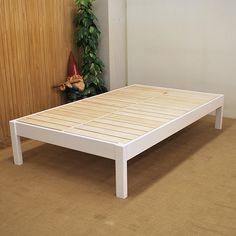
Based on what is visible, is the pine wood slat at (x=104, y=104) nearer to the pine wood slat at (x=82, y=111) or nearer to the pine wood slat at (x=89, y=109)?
the pine wood slat at (x=89, y=109)

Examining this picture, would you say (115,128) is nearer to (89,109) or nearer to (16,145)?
(89,109)

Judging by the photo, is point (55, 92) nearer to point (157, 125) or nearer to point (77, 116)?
point (77, 116)

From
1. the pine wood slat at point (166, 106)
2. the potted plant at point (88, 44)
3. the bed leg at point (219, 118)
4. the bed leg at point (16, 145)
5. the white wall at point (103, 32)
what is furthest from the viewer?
the white wall at point (103, 32)

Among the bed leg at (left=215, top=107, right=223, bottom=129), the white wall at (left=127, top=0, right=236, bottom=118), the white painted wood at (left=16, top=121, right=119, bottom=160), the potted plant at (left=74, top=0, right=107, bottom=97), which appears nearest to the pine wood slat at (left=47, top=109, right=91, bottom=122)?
the white painted wood at (left=16, top=121, right=119, bottom=160)

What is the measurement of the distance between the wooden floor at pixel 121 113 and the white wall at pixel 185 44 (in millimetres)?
588

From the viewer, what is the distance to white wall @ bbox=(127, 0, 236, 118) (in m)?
4.02

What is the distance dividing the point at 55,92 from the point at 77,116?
3.67 feet

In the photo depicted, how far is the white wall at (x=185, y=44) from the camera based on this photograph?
13.2ft

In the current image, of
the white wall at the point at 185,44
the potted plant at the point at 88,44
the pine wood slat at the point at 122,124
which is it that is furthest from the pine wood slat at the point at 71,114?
the white wall at the point at 185,44

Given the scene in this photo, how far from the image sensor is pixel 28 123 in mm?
2775

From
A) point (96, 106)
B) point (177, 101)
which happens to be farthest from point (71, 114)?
point (177, 101)

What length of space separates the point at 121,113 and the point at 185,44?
5.47ft

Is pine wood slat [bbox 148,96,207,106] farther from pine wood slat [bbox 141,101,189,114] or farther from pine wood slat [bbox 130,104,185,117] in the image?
pine wood slat [bbox 130,104,185,117]

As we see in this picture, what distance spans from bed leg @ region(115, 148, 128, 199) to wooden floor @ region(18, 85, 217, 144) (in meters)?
0.11
